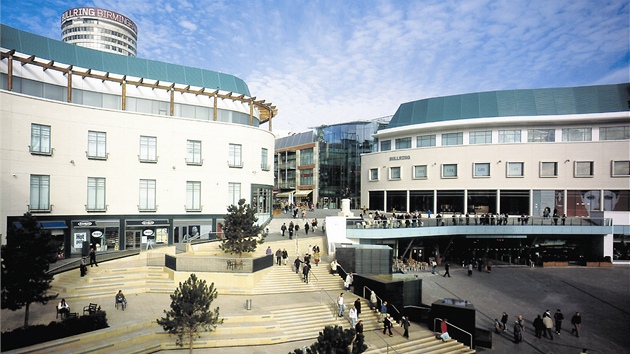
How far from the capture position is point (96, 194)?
29281 mm

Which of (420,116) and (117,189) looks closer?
(117,189)

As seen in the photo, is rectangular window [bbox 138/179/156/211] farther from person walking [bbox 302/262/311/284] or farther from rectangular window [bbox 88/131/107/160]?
person walking [bbox 302/262/311/284]

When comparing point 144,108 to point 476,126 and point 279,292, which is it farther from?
point 476,126

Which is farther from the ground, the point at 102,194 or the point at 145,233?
the point at 102,194

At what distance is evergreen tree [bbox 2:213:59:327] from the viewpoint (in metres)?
14.4

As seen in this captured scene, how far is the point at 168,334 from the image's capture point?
15961 mm

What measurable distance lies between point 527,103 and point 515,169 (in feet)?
24.9

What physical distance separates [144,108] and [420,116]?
3140 cm

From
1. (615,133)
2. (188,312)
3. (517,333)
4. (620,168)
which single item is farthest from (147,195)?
(615,133)

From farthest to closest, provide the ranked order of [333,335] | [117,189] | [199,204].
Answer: [199,204] < [117,189] < [333,335]

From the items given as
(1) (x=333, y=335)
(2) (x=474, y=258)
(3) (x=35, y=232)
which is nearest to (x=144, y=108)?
(3) (x=35, y=232)

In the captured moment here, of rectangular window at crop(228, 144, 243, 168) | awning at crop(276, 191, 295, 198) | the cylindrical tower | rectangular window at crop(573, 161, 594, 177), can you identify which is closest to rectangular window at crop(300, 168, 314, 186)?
awning at crop(276, 191, 295, 198)

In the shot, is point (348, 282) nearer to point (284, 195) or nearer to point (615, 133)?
point (615, 133)

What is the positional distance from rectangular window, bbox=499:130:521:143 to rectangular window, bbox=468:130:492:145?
1.21m
